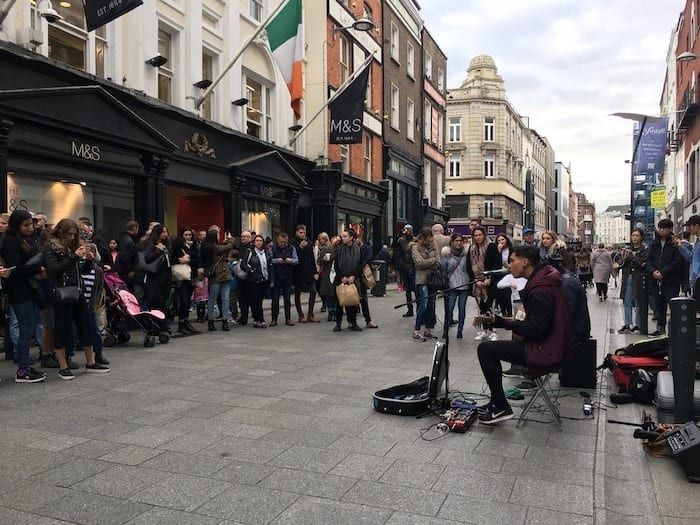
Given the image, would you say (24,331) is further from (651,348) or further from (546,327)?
(651,348)

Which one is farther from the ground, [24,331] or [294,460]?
[24,331]

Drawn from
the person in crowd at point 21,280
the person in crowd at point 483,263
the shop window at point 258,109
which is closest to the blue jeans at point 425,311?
the person in crowd at point 483,263

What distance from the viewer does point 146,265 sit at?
30.9 feet

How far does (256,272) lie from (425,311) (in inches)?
134

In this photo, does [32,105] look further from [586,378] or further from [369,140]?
[369,140]

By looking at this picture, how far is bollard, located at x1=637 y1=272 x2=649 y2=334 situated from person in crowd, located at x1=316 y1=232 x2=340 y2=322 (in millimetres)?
5659

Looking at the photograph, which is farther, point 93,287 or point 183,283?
point 183,283

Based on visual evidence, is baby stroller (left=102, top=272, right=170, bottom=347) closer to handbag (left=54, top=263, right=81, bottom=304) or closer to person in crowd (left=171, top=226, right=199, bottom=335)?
person in crowd (left=171, top=226, right=199, bottom=335)

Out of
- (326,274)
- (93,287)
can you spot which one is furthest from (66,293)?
(326,274)

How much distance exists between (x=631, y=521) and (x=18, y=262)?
647cm

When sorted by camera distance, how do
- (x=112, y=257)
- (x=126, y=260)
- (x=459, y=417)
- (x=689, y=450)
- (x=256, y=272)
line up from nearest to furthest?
(x=689, y=450), (x=459, y=417), (x=126, y=260), (x=112, y=257), (x=256, y=272)

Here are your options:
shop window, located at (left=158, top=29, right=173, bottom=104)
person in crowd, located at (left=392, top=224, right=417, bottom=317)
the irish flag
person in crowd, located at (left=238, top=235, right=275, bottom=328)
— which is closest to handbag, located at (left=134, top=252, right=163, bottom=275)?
person in crowd, located at (left=238, top=235, right=275, bottom=328)

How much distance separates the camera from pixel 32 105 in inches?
378

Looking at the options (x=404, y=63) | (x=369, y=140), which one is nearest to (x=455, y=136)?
(x=404, y=63)
